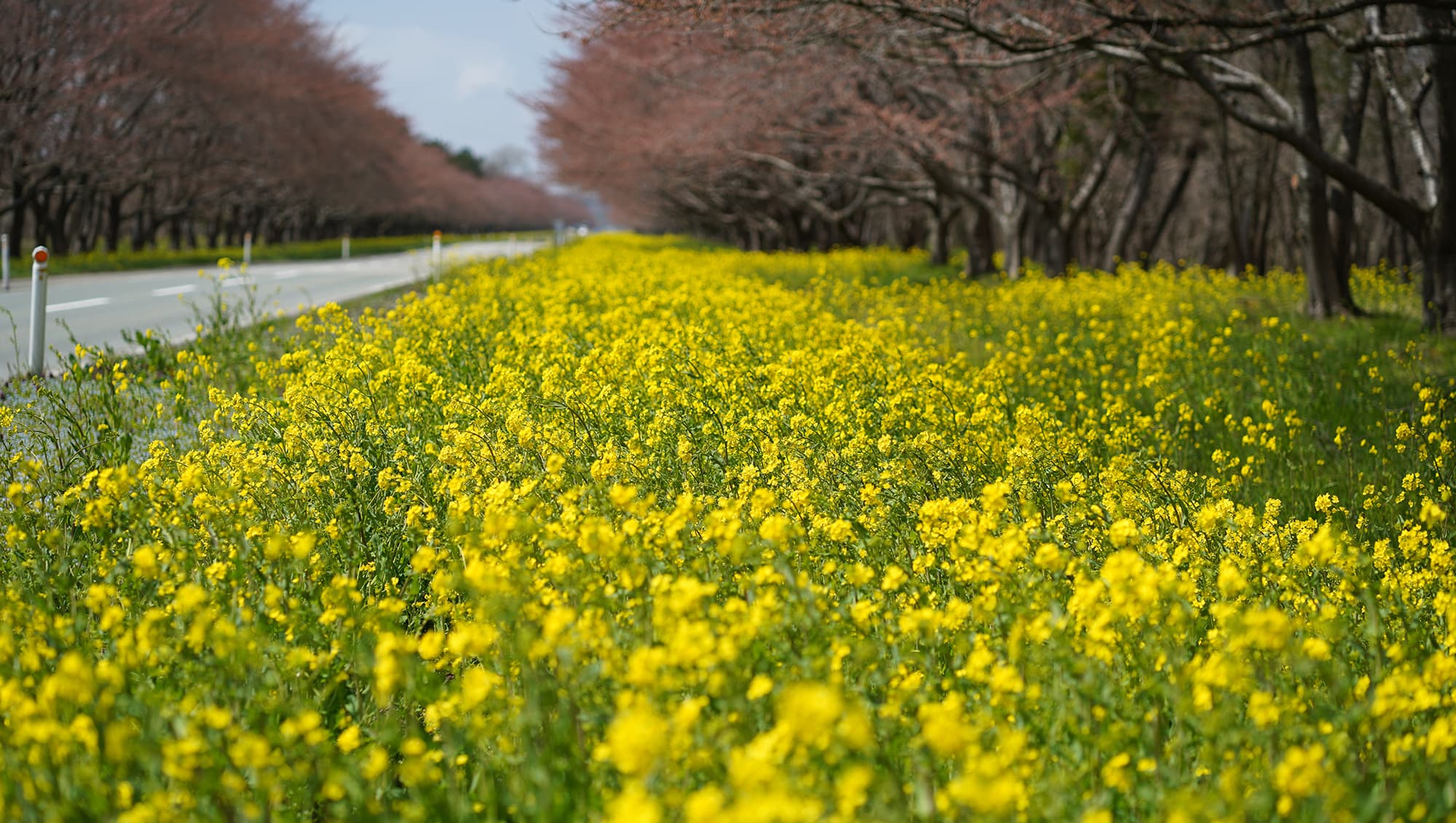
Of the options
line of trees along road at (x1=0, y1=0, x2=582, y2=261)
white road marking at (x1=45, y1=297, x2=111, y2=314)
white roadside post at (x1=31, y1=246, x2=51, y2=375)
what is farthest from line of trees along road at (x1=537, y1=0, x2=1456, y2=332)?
line of trees along road at (x1=0, y1=0, x2=582, y2=261)

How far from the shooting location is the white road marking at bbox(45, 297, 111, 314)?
14.8m

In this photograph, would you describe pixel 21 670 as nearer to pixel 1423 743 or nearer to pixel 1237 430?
pixel 1423 743

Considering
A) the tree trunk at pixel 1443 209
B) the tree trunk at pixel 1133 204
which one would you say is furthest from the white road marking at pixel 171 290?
the tree trunk at pixel 1443 209

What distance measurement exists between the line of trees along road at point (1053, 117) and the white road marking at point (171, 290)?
27.6 feet

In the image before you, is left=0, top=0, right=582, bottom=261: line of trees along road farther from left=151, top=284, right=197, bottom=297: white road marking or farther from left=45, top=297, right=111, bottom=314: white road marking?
left=45, top=297, right=111, bottom=314: white road marking

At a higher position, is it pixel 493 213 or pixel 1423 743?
pixel 493 213

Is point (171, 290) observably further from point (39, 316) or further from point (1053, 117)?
point (1053, 117)

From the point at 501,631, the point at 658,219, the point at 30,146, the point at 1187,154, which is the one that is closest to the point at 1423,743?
the point at 501,631

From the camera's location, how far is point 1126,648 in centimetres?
303

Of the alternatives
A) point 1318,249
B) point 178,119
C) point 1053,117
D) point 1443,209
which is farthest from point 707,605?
point 178,119

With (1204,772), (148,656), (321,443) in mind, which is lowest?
(1204,772)

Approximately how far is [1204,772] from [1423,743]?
0.46m

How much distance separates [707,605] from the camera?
2.72 meters

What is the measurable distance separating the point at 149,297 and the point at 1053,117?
1488cm
